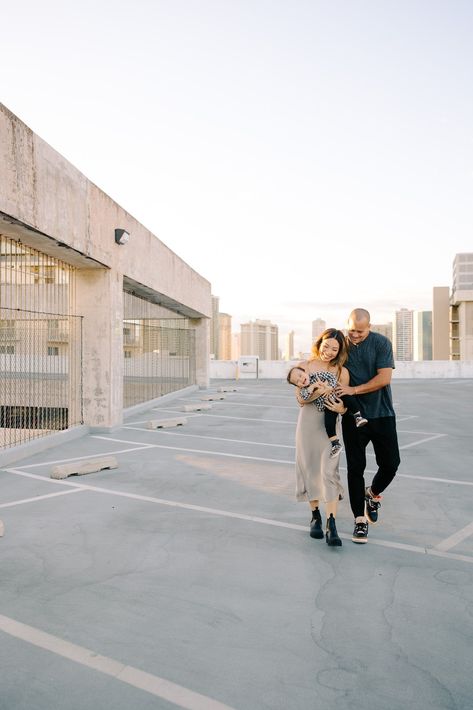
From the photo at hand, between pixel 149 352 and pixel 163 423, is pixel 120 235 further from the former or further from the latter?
pixel 149 352

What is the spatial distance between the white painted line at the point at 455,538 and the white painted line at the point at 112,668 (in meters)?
2.55

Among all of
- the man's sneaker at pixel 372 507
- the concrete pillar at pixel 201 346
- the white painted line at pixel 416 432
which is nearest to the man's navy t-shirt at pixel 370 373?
the man's sneaker at pixel 372 507

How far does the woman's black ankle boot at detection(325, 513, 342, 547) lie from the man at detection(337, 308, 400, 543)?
0.63 ft

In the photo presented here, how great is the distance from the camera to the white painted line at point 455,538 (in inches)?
161

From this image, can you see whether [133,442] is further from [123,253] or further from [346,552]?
[346,552]

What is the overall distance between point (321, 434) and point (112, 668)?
2.36m

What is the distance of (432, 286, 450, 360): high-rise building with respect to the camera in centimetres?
11412

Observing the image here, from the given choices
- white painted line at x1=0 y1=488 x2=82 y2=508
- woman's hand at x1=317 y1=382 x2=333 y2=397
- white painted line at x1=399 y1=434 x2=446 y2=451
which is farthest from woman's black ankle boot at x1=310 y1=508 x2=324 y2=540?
white painted line at x1=399 y1=434 x2=446 y2=451

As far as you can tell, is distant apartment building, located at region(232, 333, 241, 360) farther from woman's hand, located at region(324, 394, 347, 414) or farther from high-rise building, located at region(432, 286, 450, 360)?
woman's hand, located at region(324, 394, 347, 414)

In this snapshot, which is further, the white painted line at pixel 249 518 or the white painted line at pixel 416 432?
the white painted line at pixel 416 432

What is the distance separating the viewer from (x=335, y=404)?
411cm

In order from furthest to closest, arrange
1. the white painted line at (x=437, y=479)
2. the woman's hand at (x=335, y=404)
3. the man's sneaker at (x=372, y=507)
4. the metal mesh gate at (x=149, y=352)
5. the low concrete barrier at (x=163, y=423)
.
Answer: the metal mesh gate at (x=149, y=352) < the low concrete barrier at (x=163, y=423) < the white painted line at (x=437, y=479) < the man's sneaker at (x=372, y=507) < the woman's hand at (x=335, y=404)

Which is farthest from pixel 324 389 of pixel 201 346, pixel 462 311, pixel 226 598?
pixel 462 311

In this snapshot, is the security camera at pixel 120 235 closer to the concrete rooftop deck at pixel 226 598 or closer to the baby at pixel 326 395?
the concrete rooftop deck at pixel 226 598
